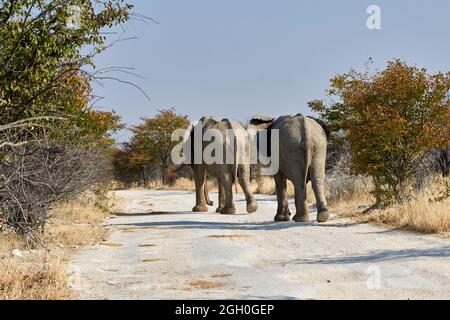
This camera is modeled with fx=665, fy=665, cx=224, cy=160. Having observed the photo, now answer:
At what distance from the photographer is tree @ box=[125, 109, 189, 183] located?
57.5 m

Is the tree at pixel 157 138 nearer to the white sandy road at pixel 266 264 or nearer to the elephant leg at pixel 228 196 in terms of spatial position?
the elephant leg at pixel 228 196

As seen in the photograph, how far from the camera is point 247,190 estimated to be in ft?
57.4

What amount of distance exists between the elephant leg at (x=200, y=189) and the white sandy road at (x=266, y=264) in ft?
18.7

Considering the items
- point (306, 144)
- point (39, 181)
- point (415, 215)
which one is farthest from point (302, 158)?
point (39, 181)

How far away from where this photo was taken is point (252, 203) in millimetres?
17250

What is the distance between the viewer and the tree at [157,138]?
57.5 m

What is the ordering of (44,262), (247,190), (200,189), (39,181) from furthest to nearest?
(200,189) → (247,190) → (39,181) → (44,262)

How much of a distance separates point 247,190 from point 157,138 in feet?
136

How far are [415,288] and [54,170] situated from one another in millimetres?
6720

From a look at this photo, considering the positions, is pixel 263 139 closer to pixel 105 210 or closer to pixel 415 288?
pixel 105 210

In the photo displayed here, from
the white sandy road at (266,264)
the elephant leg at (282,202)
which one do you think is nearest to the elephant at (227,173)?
the elephant leg at (282,202)

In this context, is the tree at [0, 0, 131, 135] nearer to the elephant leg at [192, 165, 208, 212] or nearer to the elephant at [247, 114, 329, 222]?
the elephant at [247, 114, 329, 222]

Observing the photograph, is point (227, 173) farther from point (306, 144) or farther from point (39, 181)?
point (39, 181)
